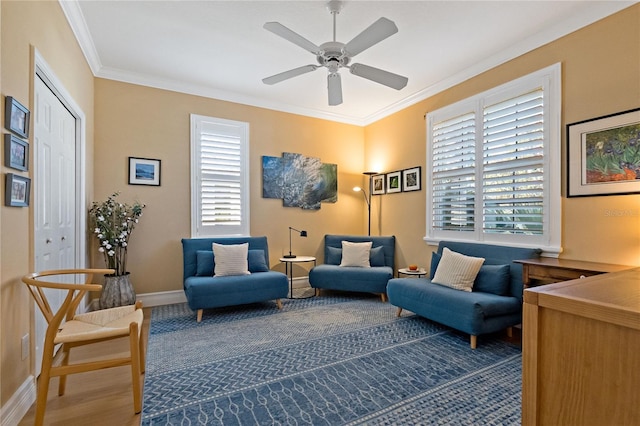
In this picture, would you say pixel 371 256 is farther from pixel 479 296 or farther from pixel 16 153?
pixel 16 153

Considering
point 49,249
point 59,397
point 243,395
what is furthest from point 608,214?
point 49,249

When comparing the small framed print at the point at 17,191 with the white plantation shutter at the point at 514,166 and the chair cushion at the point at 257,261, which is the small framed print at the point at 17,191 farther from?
the white plantation shutter at the point at 514,166

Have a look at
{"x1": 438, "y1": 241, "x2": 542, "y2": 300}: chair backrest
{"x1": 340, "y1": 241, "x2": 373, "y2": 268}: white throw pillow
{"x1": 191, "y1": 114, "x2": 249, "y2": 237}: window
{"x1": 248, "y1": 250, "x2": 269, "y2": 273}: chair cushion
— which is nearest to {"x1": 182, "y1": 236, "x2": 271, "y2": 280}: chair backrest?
{"x1": 248, "y1": 250, "x2": 269, "y2": 273}: chair cushion

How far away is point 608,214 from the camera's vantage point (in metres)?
2.63

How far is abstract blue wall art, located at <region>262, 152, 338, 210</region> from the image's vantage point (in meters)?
4.80

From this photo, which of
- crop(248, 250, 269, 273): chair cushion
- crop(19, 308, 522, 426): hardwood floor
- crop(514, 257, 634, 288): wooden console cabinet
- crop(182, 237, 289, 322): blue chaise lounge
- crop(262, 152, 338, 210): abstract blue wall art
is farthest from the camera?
crop(262, 152, 338, 210): abstract blue wall art

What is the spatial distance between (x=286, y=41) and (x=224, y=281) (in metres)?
2.61

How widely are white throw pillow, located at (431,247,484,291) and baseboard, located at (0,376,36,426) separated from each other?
10.9 ft

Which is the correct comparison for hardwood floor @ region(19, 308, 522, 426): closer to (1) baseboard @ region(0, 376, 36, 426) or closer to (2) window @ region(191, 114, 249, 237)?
(1) baseboard @ region(0, 376, 36, 426)

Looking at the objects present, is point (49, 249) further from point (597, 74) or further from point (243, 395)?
point (597, 74)

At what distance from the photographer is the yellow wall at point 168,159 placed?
3.85 metres

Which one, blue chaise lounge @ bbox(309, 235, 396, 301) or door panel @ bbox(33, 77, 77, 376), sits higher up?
door panel @ bbox(33, 77, 77, 376)

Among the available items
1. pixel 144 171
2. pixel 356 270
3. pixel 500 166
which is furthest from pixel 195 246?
pixel 500 166

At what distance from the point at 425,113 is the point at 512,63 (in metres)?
1.21
